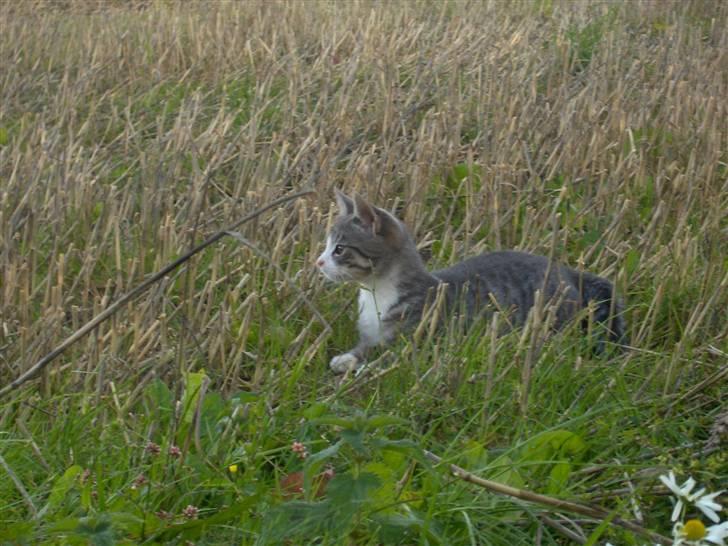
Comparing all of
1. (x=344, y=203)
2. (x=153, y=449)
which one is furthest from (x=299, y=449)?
(x=344, y=203)

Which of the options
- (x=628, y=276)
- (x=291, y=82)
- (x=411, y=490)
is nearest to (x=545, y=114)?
(x=291, y=82)

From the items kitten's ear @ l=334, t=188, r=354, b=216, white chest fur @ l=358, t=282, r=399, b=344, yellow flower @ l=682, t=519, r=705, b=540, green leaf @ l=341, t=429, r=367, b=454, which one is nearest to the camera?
yellow flower @ l=682, t=519, r=705, b=540

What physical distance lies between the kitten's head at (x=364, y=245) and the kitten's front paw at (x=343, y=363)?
558mm

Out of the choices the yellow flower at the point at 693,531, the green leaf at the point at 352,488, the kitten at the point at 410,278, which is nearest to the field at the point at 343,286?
the green leaf at the point at 352,488

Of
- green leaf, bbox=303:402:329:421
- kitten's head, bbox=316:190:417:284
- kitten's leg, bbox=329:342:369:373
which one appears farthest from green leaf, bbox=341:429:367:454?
kitten's head, bbox=316:190:417:284

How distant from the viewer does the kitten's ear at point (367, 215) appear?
473 centimetres

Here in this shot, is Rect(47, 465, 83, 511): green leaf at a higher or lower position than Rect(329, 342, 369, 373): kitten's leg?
higher

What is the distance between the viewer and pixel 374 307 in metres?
4.66

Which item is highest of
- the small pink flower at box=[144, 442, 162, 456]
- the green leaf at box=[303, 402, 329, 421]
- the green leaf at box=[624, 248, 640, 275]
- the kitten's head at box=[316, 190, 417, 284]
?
the small pink flower at box=[144, 442, 162, 456]

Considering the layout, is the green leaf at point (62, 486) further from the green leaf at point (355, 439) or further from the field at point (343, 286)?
the green leaf at point (355, 439)

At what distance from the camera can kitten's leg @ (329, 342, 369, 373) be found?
4063mm

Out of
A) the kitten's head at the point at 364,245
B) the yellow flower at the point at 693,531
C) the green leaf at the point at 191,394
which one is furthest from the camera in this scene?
the kitten's head at the point at 364,245

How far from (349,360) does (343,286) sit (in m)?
0.75

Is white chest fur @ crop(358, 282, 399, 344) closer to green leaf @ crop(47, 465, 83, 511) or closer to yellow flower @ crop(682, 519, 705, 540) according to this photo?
green leaf @ crop(47, 465, 83, 511)
